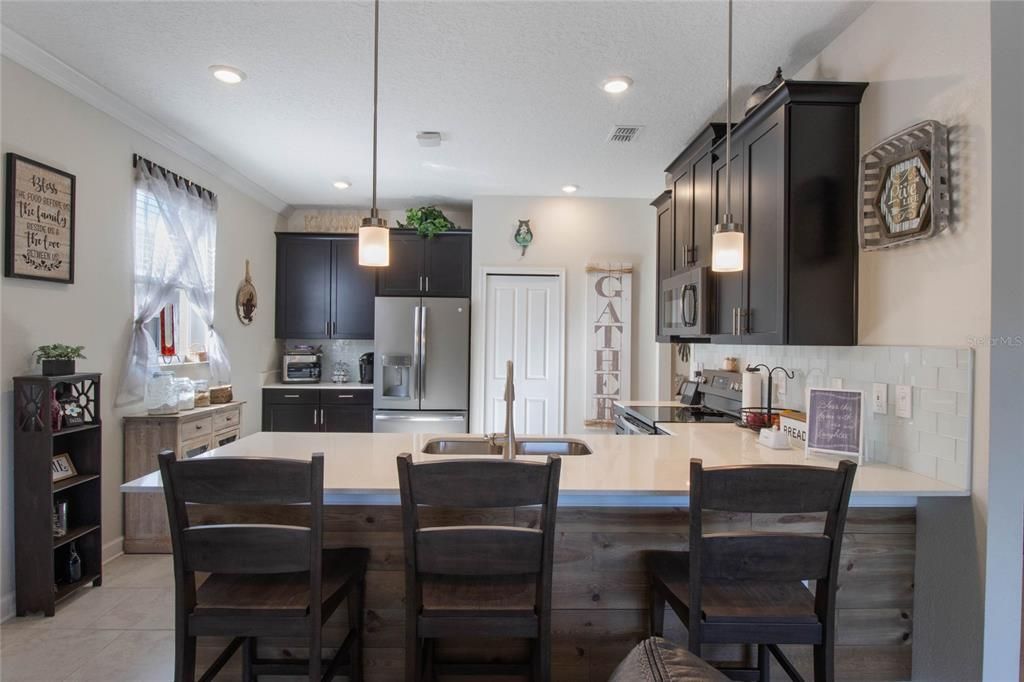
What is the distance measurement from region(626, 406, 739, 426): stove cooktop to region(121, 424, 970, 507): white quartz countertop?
61cm

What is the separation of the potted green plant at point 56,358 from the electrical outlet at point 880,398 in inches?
140

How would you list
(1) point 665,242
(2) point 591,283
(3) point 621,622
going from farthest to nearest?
(2) point 591,283, (1) point 665,242, (3) point 621,622

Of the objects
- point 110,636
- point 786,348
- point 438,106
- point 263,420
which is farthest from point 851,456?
point 263,420

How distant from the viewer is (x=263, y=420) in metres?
5.14

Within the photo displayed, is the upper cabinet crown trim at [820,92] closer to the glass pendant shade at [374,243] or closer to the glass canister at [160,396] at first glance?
the glass pendant shade at [374,243]

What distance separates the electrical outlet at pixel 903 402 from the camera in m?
1.87

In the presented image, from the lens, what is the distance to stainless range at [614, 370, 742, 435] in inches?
129

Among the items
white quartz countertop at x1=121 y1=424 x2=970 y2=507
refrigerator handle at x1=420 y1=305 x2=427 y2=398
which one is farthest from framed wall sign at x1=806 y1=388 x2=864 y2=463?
refrigerator handle at x1=420 y1=305 x2=427 y2=398

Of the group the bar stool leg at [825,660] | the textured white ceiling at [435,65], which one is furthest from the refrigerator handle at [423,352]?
the bar stool leg at [825,660]

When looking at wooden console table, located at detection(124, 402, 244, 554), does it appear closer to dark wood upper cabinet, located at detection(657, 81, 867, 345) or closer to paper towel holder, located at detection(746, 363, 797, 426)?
paper towel holder, located at detection(746, 363, 797, 426)

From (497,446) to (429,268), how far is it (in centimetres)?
323

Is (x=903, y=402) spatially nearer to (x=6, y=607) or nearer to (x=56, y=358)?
(x=56, y=358)

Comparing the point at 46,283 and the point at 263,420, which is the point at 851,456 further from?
the point at 263,420

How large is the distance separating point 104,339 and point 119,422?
52 centimetres
